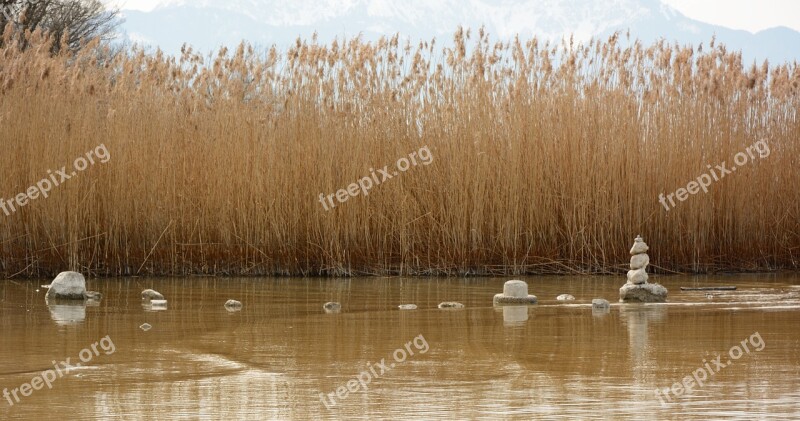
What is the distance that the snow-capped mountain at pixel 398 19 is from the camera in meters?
129

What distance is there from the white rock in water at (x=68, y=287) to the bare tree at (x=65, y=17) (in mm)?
13818

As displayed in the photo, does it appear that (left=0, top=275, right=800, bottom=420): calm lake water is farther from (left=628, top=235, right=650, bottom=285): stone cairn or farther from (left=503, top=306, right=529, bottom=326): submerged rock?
(left=628, top=235, right=650, bottom=285): stone cairn

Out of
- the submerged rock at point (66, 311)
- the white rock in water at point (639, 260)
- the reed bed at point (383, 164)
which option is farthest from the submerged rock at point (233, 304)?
the reed bed at point (383, 164)

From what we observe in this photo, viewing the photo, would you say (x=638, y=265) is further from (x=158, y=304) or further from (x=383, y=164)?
(x=383, y=164)

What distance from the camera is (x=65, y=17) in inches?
936

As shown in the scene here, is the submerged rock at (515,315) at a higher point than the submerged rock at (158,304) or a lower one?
lower

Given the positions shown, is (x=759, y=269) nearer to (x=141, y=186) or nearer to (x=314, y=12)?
(x=141, y=186)

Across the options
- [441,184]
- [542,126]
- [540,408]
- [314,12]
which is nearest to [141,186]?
[441,184]

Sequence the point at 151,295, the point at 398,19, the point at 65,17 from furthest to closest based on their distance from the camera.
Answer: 1. the point at 398,19
2. the point at 65,17
3. the point at 151,295

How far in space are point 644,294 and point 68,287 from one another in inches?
117

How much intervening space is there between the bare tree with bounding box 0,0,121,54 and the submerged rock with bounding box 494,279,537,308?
14.9m

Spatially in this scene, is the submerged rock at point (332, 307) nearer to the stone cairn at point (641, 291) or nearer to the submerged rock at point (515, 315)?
the submerged rock at point (515, 315)

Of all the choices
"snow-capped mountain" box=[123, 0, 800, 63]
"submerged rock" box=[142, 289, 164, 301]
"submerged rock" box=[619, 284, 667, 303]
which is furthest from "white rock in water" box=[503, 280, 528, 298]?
"snow-capped mountain" box=[123, 0, 800, 63]

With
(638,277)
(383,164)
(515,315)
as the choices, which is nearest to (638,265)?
(638,277)
